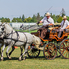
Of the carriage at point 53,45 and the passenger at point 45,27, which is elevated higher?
the passenger at point 45,27

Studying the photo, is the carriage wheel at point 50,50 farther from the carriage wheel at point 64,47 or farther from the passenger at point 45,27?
the passenger at point 45,27

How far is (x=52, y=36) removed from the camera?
9.16 meters

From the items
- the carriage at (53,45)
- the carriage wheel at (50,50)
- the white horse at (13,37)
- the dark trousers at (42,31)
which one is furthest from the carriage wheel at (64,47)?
the white horse at (13,37)

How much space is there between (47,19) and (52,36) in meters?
1.08

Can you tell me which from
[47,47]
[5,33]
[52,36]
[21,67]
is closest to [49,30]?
[52,36]

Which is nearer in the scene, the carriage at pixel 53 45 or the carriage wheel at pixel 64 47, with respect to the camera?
the carriage at pixel 53 45

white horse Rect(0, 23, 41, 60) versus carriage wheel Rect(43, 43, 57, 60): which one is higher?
white horse Rect(0, 23, 41, 60)

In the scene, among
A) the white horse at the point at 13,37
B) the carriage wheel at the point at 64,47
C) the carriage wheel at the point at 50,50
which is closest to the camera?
the white horse at the point at 13,37

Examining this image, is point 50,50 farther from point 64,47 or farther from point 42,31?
point 42,31

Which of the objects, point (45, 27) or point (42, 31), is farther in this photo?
point (45, 27)

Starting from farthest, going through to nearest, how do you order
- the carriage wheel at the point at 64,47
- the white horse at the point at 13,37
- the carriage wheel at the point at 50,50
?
the carriage wheel at the point at 64,47
the carriage wheel at the point at 50,50
the white horse at the point at 13,37

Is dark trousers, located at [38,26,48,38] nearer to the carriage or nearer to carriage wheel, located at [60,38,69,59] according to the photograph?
the carriage

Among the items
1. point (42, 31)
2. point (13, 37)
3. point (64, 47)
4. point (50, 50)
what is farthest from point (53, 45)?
point (13, 37)

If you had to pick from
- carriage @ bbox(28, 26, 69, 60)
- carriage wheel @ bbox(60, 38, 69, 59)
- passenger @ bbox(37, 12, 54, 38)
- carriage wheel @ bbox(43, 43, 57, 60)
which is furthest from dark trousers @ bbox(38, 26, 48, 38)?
carriage wheel @ bbox(60, 38, 69, 59)
